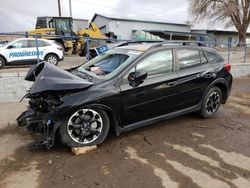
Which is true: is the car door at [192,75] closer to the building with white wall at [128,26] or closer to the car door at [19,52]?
the car door at [19,52]

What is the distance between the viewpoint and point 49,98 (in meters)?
3.98

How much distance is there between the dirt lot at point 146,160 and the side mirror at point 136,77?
1.00 metres

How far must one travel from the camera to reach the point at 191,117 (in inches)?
228

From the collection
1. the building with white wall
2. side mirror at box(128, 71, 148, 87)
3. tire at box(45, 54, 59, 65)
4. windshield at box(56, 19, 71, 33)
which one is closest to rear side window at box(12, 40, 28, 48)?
tire at box(45, 54, 59, 65)

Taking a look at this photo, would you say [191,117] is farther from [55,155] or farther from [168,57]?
[55,155]

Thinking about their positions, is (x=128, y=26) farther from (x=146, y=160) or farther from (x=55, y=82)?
(x=146, y=160)

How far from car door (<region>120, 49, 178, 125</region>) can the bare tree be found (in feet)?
118

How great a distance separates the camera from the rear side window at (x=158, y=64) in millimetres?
4602

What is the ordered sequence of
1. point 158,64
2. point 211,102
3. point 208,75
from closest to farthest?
point 158,64 → point 208,75 → point 211,102

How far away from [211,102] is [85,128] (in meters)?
2.98

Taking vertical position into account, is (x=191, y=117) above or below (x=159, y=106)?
below

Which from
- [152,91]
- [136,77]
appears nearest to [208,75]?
[152,91]

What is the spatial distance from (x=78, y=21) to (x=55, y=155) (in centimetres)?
3023

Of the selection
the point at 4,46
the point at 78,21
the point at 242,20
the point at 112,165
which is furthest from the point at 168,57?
the point at 242,20
